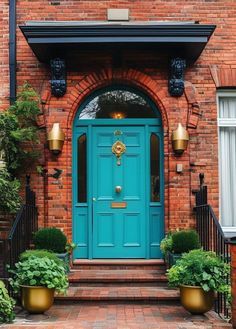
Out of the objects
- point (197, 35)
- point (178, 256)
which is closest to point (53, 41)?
point (197, 35)

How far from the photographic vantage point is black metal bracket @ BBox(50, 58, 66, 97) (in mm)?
8461

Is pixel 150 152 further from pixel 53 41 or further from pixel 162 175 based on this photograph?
pixel 53 41

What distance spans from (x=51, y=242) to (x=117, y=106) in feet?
8.81

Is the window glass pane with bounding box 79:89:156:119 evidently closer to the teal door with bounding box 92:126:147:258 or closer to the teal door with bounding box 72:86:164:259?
the teal door with bounding box 72:86:164:259

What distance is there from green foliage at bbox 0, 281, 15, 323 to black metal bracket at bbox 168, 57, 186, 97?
168 inches

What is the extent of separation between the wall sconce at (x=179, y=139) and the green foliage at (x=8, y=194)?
103 inches

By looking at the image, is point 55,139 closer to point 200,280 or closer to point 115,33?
point 115,33

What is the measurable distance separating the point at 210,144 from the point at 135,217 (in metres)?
1.78

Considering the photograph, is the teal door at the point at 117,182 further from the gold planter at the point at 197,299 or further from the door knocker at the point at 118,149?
the gold planter at the point at 197,299

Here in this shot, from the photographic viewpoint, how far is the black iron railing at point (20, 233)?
22.1 feet

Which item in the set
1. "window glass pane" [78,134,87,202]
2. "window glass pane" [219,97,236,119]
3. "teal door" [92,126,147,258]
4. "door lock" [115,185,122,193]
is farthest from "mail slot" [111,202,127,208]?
"window glass pane" [219,97,236,119]

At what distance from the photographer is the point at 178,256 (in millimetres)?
7625

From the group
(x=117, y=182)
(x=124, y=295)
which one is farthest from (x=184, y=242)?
(x=117, y=182)

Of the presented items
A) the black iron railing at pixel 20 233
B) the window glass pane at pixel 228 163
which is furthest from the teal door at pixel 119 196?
the window glass pane at pixel 228 163
